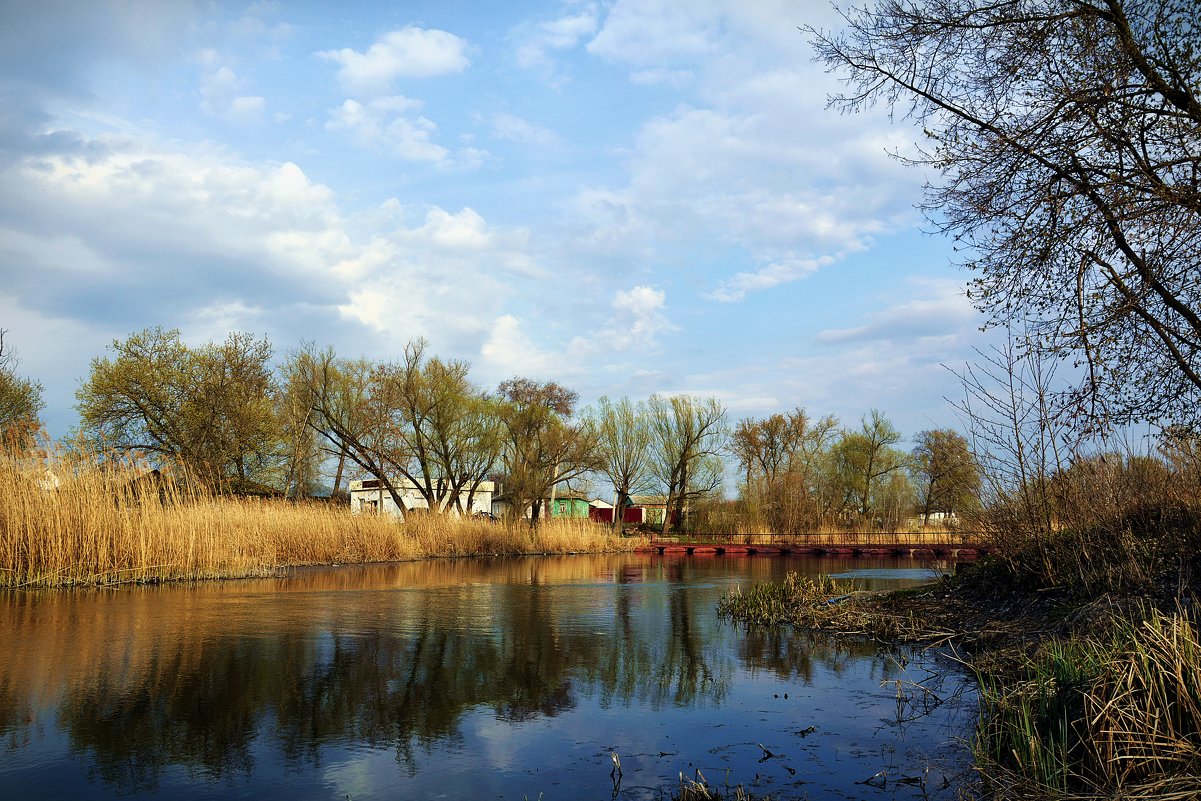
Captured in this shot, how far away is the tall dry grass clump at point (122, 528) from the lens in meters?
16.4

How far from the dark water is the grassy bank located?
9.75 ft

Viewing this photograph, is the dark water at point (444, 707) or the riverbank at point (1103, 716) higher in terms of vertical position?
the riverbank at point (1103, 716)

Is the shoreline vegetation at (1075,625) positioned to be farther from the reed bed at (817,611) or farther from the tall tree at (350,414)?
the tall tree at (350,414)

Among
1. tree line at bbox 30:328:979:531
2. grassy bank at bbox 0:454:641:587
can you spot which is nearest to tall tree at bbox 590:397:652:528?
tree line at bbox 30:328:979:531

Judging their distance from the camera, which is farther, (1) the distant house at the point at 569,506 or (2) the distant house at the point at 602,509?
(2) the distant house at the point at 602,509

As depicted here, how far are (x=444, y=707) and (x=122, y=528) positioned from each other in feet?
44.4

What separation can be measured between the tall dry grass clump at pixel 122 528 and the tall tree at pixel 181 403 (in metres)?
13.1

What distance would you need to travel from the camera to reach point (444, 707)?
7.60 m

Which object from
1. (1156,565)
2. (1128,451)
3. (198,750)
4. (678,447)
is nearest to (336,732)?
(198,750)


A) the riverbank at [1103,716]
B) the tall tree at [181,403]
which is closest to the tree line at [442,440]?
the tall tree at [181,403]

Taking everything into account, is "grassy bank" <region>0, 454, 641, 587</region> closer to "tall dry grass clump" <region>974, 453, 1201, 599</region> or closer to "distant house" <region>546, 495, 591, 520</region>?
"tall dry grass clump" <region>974, 453, 1201, 599</region>

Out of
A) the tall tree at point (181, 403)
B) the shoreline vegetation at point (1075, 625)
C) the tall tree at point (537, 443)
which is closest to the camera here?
the shoreline vegetation at point (1075, 625)

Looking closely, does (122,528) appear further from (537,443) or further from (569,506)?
(569,506)

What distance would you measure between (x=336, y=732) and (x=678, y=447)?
52.5 metres
